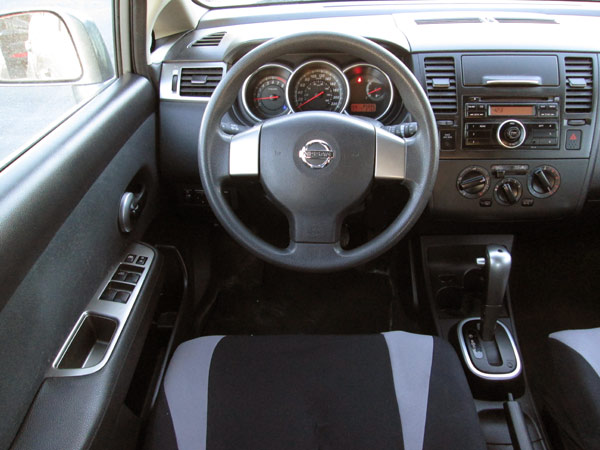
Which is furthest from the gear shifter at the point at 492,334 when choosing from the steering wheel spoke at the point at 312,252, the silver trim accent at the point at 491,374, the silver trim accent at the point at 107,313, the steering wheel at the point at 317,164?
the silver trim accent at the point at 107,313

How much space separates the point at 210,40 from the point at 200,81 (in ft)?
0.54

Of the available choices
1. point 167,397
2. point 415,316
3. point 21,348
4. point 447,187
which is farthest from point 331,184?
point 415,316

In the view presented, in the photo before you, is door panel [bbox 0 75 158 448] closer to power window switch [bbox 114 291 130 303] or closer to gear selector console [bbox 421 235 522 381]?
power window switch [bbox 114 291 130 303]

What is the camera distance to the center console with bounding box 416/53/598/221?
4.70 ft

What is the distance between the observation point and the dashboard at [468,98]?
1.43 m

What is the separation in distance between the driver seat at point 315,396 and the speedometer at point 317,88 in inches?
25.8

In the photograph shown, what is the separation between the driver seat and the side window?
0.60 metres

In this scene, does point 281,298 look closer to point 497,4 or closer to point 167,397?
point 167,397

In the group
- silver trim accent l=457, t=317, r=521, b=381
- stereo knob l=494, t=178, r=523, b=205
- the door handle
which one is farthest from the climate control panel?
the door handle

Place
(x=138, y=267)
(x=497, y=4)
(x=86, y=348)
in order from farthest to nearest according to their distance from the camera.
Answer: (x=497, y=4), (x=138, y=267), (x=86, y=348)

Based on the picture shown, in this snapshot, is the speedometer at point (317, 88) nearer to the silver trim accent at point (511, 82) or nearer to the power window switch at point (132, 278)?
the silver trim accent at point (511, 82)

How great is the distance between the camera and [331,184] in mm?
1195

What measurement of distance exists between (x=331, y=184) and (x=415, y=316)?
2.82 ft

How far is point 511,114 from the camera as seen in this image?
143cm
